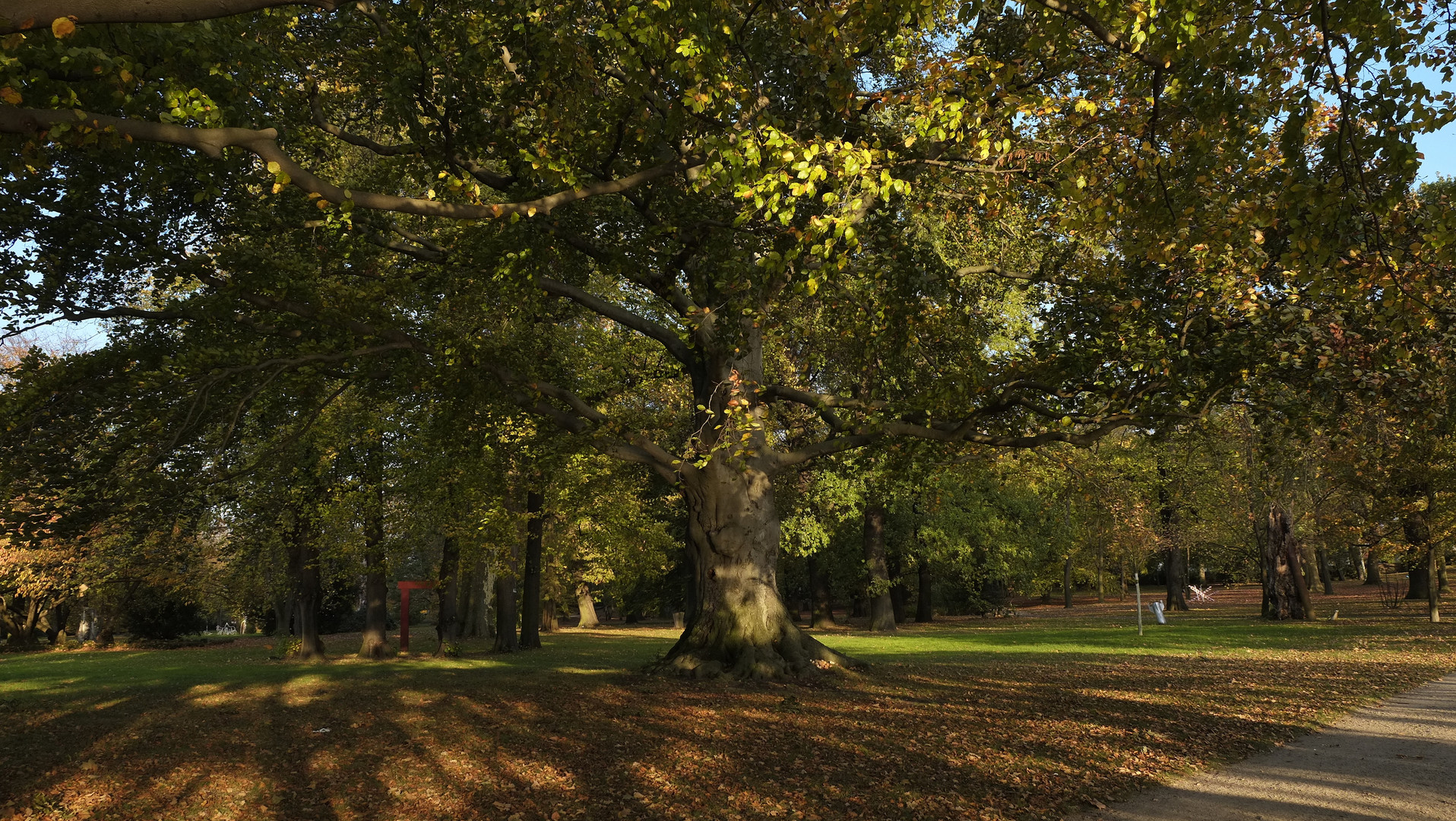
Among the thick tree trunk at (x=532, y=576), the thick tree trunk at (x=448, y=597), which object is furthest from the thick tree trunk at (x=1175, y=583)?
the thick tree trunk at (x=448, y=597)

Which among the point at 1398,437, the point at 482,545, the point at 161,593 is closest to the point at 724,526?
the point at 482,545

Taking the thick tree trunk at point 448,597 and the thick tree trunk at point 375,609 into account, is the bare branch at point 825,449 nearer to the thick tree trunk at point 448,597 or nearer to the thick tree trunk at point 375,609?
the thick tree trunk at point 448,597

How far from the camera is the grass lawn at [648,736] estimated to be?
7.14 m

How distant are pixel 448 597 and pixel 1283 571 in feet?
94.1

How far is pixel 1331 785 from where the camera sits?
718cm

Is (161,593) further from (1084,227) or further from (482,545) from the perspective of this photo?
(1084,227)

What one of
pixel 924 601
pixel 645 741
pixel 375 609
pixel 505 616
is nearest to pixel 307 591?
pixel 375 609

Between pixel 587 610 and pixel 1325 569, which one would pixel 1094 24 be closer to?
pixel 587 610

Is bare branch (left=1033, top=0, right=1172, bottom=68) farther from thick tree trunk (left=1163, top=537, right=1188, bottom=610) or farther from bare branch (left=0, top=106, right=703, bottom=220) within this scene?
thick tree trunk (left=1163, top=537, right=1188, bottom=610)

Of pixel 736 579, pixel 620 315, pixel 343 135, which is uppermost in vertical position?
pixel 343 135

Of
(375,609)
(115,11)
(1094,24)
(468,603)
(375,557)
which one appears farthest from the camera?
(468,603)

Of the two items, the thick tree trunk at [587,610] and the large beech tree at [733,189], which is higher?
the large beech tree at [733,189]

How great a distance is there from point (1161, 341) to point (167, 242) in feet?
41.9

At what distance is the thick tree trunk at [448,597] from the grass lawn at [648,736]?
496 cm
